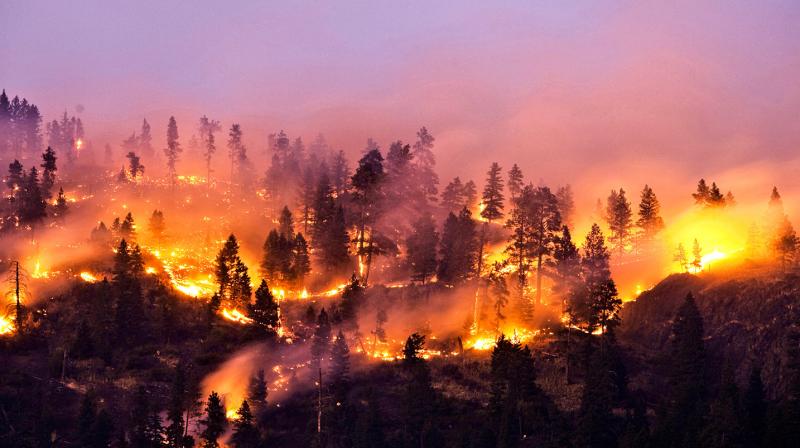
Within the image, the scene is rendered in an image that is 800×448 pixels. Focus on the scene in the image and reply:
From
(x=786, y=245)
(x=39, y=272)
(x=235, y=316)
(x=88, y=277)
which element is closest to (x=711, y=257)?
(x=786, y=245)

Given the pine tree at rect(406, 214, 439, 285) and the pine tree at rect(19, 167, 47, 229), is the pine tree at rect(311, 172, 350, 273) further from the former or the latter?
the pine tree at rect(19, 167, 47, 229)

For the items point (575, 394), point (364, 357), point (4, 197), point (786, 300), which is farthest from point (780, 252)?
point (4, 197)

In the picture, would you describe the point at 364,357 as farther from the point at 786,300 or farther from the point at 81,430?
the point at 786,300

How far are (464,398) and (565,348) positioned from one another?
41.5ft

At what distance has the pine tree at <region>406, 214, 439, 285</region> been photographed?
314ft

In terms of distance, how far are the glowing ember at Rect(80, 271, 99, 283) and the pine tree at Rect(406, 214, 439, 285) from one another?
135 ft

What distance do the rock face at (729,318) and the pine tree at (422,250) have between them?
83.5 ft

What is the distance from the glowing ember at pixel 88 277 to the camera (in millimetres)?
91875

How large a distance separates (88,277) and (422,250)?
43781 mm

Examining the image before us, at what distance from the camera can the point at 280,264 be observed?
316 feet

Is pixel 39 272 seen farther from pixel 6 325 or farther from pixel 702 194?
pixel 702 194

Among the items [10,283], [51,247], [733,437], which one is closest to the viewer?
[733,437]

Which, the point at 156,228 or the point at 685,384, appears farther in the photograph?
the point at 156,228

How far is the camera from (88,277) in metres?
93.0
